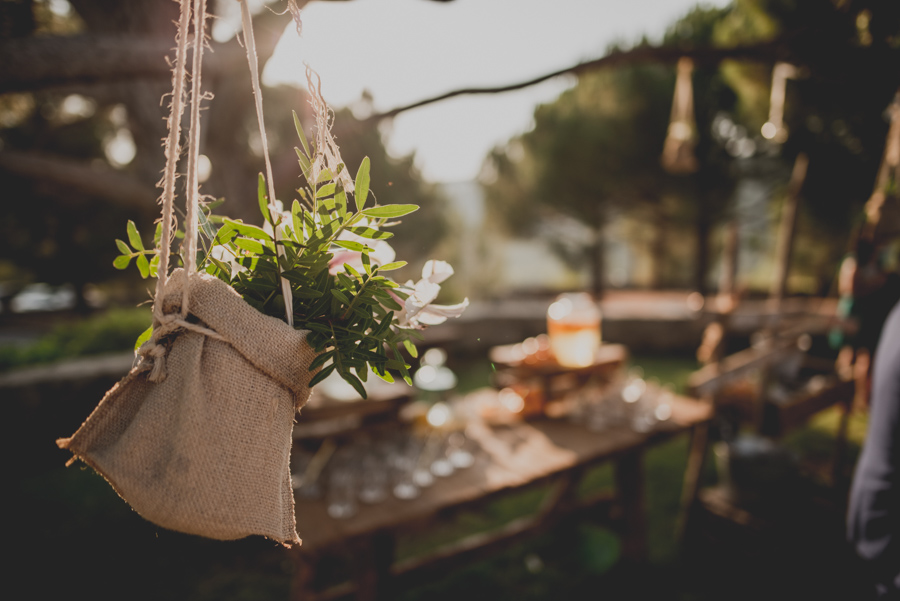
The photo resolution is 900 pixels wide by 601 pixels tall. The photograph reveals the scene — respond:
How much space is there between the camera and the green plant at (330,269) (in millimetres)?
650

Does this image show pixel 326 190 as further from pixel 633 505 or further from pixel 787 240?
pixel 787 240

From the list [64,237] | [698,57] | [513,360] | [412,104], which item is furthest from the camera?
[64,237]

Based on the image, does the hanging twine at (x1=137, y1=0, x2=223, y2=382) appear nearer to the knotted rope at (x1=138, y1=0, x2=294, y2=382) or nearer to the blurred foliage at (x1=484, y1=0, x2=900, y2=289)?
the knotted rope at (x1=138, y1=0, x2=294, y2=382)

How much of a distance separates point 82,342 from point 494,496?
624cm

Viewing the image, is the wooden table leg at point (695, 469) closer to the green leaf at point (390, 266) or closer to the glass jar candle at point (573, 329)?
the glass jar candle at point (573, 329)

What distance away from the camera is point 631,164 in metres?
13.1

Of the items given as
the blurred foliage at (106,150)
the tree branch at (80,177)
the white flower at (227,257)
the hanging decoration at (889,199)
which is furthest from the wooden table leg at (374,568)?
the hanging decoration at (889,199)

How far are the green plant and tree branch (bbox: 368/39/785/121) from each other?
1.25 metres

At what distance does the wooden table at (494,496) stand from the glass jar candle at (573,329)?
1.44 ft

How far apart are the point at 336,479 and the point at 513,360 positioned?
146 centimetres

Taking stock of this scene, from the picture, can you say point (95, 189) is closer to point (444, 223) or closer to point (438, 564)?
point (438, 564)

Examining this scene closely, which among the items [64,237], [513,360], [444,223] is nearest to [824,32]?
[513,360]

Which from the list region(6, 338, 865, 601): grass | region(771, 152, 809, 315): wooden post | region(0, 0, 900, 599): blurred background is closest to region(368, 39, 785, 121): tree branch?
region(0, 0, 900, 599): blurred background

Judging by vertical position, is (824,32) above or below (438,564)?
above
